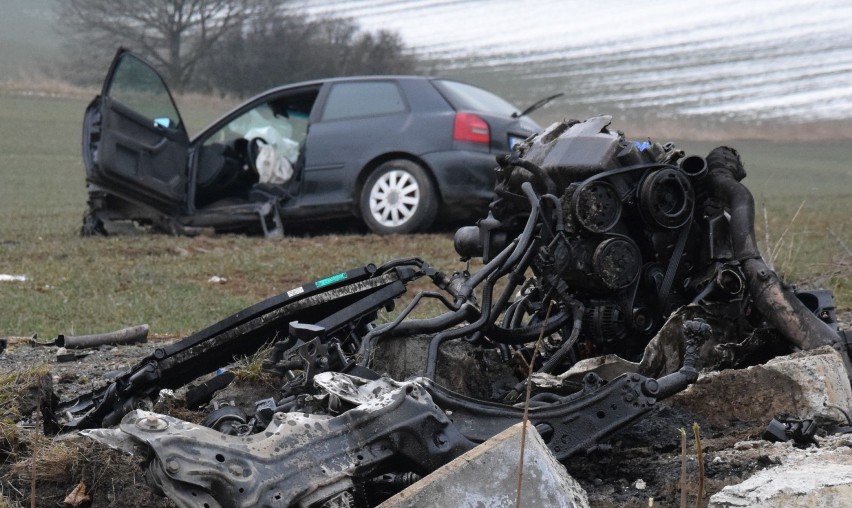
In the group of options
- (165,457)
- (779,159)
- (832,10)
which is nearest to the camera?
(165,457)

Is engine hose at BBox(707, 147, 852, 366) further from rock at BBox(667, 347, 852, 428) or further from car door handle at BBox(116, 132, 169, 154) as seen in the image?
car door handle at BBox(116, 132, 169, 154)

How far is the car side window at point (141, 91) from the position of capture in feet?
37.6

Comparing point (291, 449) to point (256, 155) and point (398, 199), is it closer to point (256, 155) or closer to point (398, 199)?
point (398, 199)

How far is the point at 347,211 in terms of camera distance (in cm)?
1209

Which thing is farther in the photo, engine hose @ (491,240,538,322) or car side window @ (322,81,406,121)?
car side window @ (322,81,406,121)

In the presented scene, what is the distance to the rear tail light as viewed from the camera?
11.6 m

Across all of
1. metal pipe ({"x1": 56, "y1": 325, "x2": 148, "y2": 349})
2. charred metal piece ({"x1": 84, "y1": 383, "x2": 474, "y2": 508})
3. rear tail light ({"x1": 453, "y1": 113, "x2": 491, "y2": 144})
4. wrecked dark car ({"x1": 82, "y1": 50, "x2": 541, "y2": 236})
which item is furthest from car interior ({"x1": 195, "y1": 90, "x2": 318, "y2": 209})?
charred metal piece ({"x1": 84, "y1": 383, "x2": 474, "y2": 508})

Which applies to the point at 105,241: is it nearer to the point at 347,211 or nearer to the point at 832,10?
the point at 347,211

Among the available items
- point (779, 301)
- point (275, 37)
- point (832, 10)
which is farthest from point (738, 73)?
point (779, 301)

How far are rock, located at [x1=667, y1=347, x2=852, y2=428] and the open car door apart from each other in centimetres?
812

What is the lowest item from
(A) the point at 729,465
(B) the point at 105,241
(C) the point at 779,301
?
(B) the point at 105,241

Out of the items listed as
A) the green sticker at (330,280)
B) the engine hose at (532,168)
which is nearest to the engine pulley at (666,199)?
the engine hose at (532,168)

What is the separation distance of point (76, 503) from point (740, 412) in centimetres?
229

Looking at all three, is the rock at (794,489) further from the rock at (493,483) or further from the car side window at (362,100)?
the car side window at (362,100)
